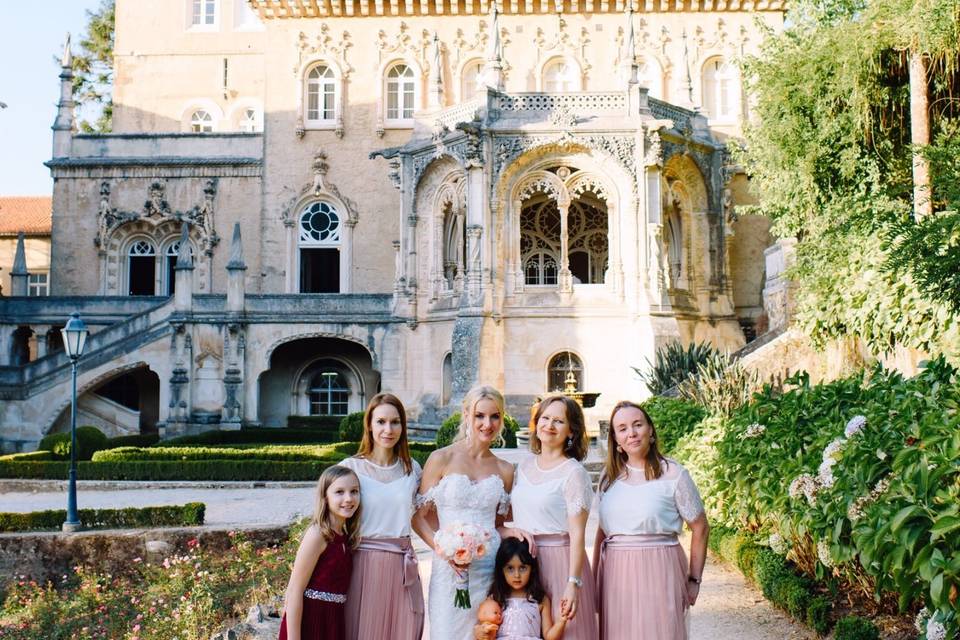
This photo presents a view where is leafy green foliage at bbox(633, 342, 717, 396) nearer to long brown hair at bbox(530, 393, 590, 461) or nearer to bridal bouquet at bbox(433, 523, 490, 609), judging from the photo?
long brown hair at bbox(530, 393, 590, 461)

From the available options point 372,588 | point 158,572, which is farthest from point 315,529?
point 158,572

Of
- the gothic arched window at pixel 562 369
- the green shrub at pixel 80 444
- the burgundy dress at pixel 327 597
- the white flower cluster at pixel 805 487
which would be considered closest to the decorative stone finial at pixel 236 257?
Answer: the green shrub at pixel 80 444

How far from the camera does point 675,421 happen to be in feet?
44.0

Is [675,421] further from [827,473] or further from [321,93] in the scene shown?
[321,93]

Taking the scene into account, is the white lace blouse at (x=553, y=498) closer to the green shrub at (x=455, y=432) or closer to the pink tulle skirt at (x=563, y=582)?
the pink tulle skirt at (x=563, y=582)

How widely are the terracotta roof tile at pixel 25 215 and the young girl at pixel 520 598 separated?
1474 inches

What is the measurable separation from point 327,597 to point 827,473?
12.0 feet

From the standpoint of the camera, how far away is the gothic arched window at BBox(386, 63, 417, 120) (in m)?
31.7

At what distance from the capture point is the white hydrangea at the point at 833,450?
21.2 feet

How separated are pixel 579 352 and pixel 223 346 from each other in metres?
10.6

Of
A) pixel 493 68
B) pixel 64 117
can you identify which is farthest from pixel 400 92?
pixel 64 117

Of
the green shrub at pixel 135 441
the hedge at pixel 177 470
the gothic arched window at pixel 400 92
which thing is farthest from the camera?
the gothic arched window at pixel 400 92

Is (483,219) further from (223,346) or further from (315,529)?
(315,529)

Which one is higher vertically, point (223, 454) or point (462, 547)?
point (462, 547)
